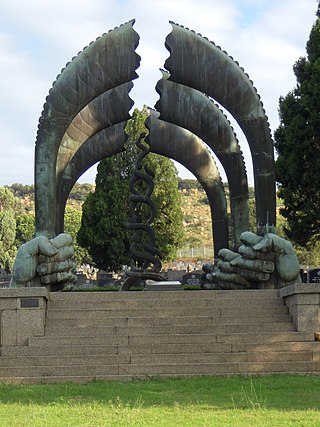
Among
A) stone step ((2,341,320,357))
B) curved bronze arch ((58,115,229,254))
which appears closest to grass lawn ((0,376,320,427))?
stone step ((2,341,320,357))

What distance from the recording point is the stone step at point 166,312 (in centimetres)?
1358

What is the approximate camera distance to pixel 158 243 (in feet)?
127

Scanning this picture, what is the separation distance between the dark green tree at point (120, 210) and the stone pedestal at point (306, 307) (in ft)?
78.6

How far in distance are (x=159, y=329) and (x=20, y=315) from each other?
2300 millimetres

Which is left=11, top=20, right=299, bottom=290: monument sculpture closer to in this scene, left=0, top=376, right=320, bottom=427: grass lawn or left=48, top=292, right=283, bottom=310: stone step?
left=48, top=292, right=283, bottom=310: stone step

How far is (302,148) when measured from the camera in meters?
24.7

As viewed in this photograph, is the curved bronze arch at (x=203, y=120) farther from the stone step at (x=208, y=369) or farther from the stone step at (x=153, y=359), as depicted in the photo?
the stone step at (x=208, y=369)

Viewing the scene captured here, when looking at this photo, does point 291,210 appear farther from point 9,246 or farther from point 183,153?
point 9,246

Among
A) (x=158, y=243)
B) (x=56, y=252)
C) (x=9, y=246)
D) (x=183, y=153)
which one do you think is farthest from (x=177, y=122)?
(x=9, y=246)

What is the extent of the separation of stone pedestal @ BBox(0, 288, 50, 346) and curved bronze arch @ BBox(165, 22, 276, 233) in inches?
240

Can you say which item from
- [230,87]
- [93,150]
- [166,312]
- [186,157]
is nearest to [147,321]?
[166,312]

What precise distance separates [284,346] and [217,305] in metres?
2.10

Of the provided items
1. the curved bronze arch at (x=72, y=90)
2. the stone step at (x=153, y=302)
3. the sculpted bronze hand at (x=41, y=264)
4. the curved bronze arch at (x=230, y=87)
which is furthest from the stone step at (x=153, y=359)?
the curved bronze arch at (x=230, y=87)

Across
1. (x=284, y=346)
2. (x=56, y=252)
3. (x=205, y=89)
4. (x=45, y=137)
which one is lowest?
(x=284, y=346)
